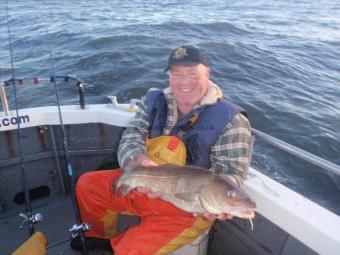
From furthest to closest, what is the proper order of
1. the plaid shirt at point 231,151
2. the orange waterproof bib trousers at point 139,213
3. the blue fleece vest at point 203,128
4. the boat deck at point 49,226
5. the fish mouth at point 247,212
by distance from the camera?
the boat deck at point 49,226
the blue fleece vest at point 203,128
the plaid shirt at point 231,151
the orange waterproof bib trousers at point 139,213
the fish mouth at point 247,212

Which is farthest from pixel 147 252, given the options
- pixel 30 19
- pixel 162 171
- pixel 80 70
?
pixel 30 19

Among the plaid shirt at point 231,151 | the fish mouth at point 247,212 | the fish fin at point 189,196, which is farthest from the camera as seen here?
the plaid shirt at point 231,151

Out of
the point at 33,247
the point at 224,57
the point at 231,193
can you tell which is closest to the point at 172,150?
the point at 231,193

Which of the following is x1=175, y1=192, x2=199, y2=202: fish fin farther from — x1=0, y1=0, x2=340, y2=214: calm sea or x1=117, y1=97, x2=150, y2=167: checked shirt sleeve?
x1=0, y1=0, x2=340, y2=214: calm sea

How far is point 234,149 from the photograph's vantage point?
3.09 m

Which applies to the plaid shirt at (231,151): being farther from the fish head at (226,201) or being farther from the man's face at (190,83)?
the fish head at (226,201)

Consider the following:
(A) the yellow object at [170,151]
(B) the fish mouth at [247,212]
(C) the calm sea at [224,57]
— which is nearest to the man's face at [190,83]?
(A) the yellow object at [170,151]

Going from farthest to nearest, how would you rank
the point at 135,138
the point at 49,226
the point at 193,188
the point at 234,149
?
the point at 49,226, the point at 135,138, the point at 234,149, the point at 193,188

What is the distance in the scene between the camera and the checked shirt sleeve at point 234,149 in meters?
3.06

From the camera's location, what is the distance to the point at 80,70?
38.6 feet

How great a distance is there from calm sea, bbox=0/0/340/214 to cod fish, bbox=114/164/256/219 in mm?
3307

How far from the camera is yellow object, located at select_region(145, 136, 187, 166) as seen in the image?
3201 mm

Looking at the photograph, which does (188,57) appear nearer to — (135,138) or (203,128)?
(203,128)

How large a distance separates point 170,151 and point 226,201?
835 mm
